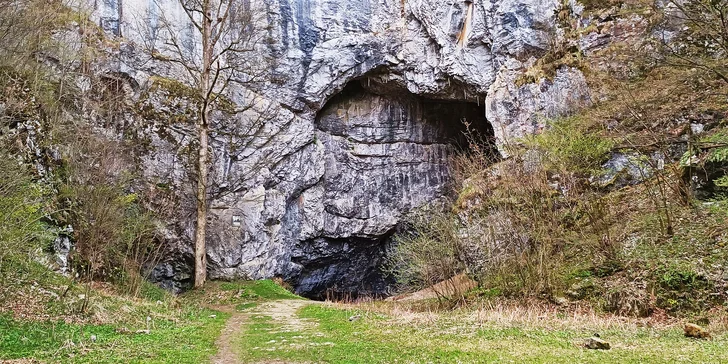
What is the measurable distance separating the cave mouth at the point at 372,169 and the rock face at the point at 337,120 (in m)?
0.07

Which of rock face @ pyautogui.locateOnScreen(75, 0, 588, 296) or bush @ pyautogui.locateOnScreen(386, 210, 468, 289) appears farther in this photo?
rock face @ pyautogui.locateOnScreen(75, 0, 588, 296)

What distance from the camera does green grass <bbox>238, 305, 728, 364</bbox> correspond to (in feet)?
19.3

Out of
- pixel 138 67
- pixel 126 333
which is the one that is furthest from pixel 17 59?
pixel 138 67

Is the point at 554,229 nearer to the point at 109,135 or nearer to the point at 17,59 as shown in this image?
the point at 17,59

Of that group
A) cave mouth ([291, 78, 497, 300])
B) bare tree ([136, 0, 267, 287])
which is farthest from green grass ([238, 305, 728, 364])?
cave mouth ([291, 78, 497, 300])

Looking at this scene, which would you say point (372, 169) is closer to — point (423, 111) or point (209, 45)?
point (423, 111)

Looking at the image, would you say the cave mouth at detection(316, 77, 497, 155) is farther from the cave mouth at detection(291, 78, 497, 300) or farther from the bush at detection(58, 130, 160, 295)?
the bush at detection(58, 130, 160, 295)

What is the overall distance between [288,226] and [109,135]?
902 cm

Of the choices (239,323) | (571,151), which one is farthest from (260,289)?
(571,151)

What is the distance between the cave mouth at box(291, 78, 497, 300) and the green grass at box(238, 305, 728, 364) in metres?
16.9

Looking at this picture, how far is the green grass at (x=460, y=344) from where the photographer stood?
5.89 meters

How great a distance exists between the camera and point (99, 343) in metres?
7.27

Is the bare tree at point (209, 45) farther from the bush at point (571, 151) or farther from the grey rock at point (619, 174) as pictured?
the grey rock at point (619, 174)

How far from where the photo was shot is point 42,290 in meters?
10.2
